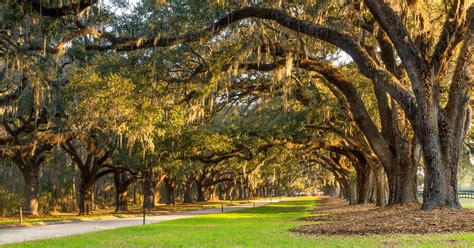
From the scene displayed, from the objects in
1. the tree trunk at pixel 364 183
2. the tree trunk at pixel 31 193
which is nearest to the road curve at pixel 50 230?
the tree trunk at pixel 31 193

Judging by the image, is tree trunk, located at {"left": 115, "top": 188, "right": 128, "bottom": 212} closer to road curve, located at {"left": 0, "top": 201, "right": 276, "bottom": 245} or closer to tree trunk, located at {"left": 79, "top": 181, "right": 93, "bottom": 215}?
tree trunk, located at {"left": 79, "top": 181, "right": 93, "bottom": 215}

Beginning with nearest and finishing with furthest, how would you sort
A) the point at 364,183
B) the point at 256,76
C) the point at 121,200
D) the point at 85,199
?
1. the point at 256,76
2. the point at 364,183
3. the point at 85,199
4. the point at 121,200

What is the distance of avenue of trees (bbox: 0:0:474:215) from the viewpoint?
12.1 m

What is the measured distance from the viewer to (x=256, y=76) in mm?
21344

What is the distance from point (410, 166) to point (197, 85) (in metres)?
7.77

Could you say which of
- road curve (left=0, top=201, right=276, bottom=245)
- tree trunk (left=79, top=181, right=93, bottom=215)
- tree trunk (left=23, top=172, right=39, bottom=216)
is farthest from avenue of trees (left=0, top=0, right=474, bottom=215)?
tree trunk (left=23, top=172, right=39, bottom=216)

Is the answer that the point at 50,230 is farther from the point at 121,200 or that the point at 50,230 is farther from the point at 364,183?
the point at 121,200

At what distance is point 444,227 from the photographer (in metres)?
10.1

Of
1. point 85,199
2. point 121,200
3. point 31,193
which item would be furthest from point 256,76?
point 121,200

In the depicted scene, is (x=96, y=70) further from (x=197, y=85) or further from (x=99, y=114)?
(x=197, y=85)

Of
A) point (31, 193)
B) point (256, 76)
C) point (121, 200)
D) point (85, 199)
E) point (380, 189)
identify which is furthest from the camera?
point (121, 200)

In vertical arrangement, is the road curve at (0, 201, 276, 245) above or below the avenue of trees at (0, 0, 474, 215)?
below

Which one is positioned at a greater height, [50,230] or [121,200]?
[121,200]

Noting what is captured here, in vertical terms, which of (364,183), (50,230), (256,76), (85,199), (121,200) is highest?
(256,76)
